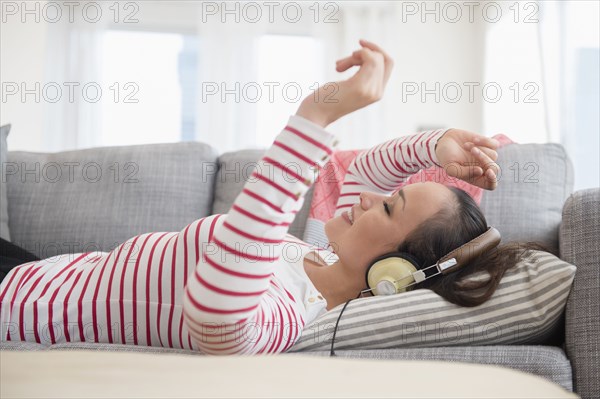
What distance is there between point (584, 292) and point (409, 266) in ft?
0.99

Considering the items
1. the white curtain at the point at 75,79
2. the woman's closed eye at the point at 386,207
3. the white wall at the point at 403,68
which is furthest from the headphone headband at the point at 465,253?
the white curtain at the point at 75,79

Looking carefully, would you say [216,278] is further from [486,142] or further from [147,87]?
[147,87]

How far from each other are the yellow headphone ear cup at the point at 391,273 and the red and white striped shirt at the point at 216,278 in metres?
0.12

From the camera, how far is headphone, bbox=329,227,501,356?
1.16 metres

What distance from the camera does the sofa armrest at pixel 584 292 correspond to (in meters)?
1.10

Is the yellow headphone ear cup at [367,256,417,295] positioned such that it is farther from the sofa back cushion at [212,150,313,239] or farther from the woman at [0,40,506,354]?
the sofa back cushion at [212,150,313,239]

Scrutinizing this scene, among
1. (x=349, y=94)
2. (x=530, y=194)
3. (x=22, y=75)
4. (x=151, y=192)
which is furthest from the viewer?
(x=22, y=75)

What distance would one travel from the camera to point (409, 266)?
1.17 meters

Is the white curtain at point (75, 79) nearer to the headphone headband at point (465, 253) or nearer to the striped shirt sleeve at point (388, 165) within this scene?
the striped shirt sleeve at point (388, 165)

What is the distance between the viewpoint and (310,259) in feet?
4.33

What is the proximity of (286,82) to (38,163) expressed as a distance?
2.58 m

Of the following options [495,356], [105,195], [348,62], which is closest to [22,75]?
[105,195]

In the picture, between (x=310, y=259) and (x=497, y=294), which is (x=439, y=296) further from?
(x=310, y=259)

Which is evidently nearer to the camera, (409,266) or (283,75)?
(409,266)
